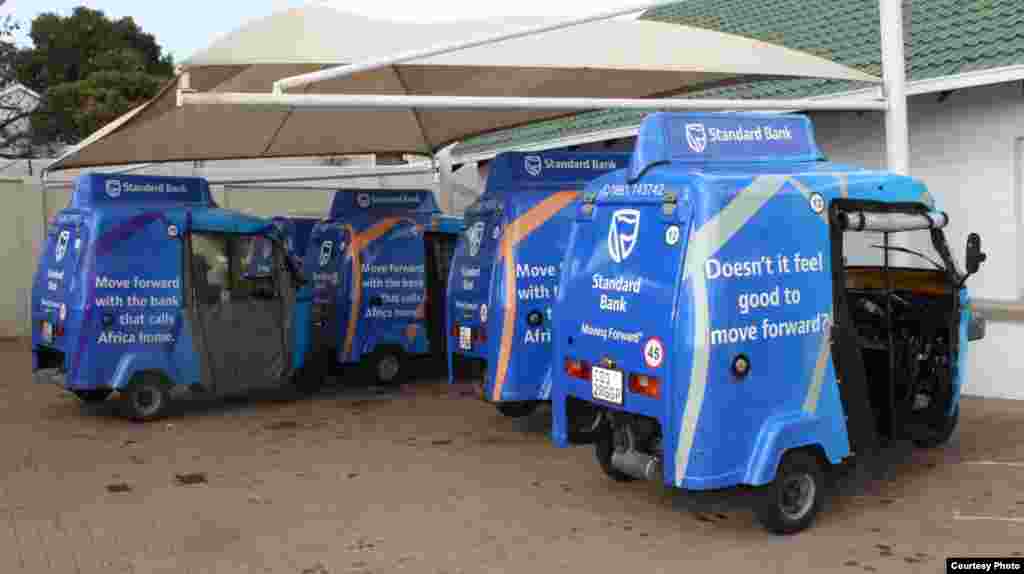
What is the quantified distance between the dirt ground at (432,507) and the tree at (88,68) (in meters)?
23.3

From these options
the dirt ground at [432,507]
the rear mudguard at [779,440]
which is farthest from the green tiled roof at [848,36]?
the rear mudguard at [779,440]

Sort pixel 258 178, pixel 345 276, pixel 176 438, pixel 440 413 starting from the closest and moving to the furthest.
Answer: pixel 176 438, pixel 440 413, pixel 345 276, pixel 258 178

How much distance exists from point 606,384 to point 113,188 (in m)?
6.07

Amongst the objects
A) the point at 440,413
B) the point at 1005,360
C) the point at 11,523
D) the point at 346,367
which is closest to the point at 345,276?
the point at 346,367

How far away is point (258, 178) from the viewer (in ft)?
63.6

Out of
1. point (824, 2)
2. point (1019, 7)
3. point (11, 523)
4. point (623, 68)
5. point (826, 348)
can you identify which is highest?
point (824, 2)

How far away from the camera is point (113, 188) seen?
998 cm

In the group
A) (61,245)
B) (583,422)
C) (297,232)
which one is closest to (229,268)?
(61,245)

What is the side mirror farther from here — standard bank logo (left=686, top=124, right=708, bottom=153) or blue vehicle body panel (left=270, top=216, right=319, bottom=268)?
blue vehicle body panel (left=270, top=216, right=319, bottom=268)

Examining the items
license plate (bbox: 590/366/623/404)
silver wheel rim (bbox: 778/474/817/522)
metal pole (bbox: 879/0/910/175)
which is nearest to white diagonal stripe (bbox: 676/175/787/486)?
license plate (bbox: 590/366/623/404)

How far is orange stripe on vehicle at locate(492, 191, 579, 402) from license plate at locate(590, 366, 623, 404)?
2.47 m

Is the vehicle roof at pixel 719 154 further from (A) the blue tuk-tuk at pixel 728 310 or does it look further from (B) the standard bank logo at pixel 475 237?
(B) the standard bank logo at pixel 475 237

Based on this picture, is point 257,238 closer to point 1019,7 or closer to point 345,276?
point 345,276

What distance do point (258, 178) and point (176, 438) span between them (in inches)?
422
